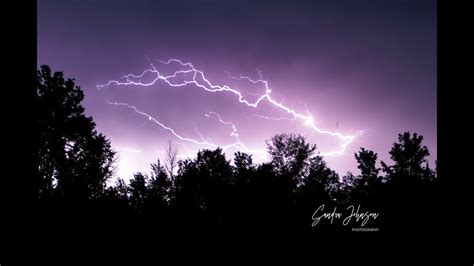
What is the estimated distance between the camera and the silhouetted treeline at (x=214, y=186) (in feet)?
42.9

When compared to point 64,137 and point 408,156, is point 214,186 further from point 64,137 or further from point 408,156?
point 408,156

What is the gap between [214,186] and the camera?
77.4 ft

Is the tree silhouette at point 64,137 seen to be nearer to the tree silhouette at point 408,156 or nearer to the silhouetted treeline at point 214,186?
the silhouetted treeline at point 214,186

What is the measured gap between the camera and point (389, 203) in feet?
56.5

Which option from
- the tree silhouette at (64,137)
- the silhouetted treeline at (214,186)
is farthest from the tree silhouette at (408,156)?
the tree silhouette at (64,137)

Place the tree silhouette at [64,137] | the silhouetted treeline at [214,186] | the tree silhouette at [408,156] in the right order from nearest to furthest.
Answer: the silhouetted treeline at [214,186] < the tree silhouette at [64,137] < the tree silhouette at [408,156]

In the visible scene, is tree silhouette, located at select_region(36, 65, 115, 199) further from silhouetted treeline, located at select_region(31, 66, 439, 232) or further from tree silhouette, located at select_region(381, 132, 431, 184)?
tree silhouette, located at select_region(381, 132, 431, 184)

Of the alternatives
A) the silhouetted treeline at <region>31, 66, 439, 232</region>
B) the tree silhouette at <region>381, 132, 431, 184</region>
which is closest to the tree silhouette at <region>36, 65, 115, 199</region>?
the silhouetted treeline at <region>31, 66, 439, 232</region>

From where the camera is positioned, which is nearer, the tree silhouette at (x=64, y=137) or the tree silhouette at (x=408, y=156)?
the tree silhouette at (x=64, y=137)

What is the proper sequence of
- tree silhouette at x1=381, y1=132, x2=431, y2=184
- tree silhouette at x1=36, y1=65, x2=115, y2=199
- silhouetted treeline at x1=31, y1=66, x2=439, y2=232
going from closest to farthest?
silhouetted treeline at x1=31, y1=66, x2=439, y2=232 → tree silhouette at x1=36, y1=65, x2=115, y2=199 → tree silhouette at x1=381, y1=132, x2=431, y2=184

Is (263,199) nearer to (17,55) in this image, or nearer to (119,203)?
(119,203)

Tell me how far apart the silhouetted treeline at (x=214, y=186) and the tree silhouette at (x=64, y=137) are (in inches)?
2.7

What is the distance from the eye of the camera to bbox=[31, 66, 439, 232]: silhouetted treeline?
13070 millimetres

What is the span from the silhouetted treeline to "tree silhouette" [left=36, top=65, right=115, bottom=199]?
67mm
